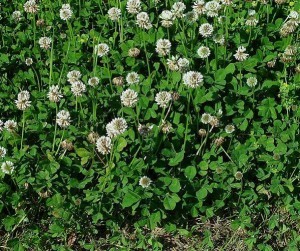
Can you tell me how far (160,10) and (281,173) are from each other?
4.89ft

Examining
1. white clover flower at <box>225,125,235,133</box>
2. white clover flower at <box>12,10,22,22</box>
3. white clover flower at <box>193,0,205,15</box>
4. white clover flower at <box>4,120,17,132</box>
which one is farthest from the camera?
A: white clover flower at <box>12,10,22,22</box>

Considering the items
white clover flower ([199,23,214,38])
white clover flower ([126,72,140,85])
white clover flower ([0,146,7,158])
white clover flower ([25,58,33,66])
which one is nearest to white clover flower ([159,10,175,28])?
white clover flower ([199,23,214,38])

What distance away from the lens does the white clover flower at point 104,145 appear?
3494 millimetres

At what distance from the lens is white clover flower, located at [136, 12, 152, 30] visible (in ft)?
13.4

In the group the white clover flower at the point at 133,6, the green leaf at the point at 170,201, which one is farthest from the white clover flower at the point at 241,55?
the green leaf at the point at 170,201

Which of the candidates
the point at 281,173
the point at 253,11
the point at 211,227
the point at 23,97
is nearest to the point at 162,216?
the point at 211,227

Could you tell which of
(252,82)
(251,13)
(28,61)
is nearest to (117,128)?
(252,82)

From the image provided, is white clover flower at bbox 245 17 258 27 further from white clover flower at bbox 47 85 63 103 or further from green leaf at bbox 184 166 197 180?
white clover flower at bbox 47 85 63 103

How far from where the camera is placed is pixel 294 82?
396 centimetres

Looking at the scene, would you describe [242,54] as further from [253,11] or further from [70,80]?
[70,80]

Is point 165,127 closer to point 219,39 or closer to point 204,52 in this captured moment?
point 204,52

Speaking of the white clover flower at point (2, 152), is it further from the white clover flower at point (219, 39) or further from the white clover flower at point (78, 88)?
the white clover flower at point (219, 39)

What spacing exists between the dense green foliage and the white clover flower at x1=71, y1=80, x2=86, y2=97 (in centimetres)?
9

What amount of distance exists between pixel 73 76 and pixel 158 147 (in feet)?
2.12
